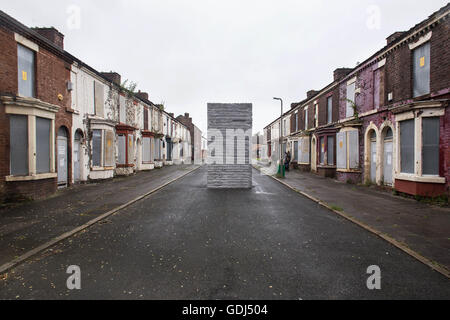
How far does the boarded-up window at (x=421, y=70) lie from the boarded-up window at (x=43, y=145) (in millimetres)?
16070

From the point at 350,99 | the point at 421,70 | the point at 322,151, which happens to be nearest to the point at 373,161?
the point at 350,99

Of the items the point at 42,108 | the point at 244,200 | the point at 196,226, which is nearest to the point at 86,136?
the point at 42,108

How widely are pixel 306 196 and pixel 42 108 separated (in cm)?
1161

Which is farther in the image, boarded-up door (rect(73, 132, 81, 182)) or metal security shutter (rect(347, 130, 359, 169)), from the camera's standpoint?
metal security shutter (rect(347, 130, 359, 169))

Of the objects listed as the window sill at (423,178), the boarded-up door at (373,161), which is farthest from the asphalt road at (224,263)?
the boarded-up door at (373,161)

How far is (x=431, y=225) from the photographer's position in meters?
6.37

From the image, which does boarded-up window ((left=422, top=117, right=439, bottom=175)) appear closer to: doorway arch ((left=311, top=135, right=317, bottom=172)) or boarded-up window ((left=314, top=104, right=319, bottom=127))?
doorway arch ((left=311, top=135, right=317, bottom=172))

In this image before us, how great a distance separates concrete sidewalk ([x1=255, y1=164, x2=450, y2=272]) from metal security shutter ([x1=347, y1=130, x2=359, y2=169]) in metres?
5.20

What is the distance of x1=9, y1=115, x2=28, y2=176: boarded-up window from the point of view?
9062 millimetres

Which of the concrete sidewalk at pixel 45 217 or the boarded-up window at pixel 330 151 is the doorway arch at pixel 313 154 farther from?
the concrete sidewalk at pixel 45 217

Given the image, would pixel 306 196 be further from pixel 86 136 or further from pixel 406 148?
pixel 86 136

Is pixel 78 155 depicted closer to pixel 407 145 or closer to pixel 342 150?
pixel 342 150

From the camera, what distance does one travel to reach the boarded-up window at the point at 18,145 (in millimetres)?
9062

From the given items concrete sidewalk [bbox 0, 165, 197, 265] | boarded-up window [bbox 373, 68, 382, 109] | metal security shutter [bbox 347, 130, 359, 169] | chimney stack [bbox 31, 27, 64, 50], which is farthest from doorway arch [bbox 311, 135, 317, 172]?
chimney stack [bbox 31, 27, 64, 50]
